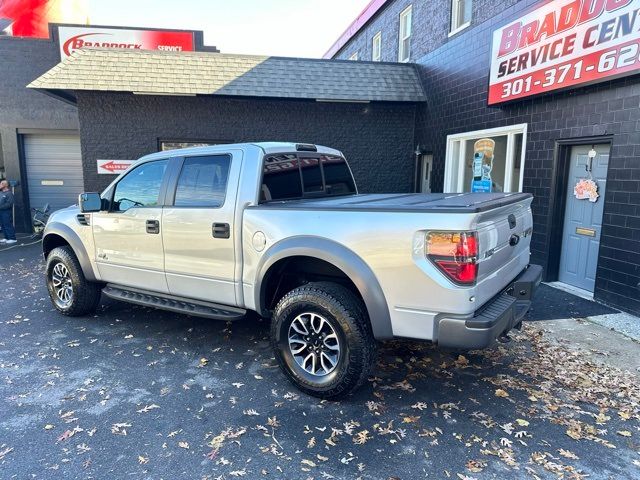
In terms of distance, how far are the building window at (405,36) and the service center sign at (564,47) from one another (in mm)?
5183

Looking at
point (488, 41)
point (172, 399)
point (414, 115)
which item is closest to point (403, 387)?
point (172, 399)

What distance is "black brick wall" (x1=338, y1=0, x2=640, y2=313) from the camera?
557cm

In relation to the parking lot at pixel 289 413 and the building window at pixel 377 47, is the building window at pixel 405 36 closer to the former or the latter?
the building window at pixel 377 47

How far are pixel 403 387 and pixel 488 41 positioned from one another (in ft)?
22.0

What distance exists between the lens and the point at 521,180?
746cm

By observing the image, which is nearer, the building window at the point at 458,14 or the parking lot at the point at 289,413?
the parking lot at the point at 289,413

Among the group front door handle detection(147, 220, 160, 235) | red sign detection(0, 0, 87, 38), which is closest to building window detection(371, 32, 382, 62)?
red sign detection(0, 0, 87, 38)

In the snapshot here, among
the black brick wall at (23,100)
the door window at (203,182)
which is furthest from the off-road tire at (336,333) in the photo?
the black brick wall at (23,100)

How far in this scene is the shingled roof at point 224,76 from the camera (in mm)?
9312

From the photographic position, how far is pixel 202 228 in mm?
4117

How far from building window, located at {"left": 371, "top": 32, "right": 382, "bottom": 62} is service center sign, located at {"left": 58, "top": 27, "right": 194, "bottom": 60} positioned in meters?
6.40

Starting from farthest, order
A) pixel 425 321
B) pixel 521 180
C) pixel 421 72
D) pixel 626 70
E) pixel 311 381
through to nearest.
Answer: pixel 421 72 < pixel 521 180 < pixel 626 70 < pixel 311 381 < pixel 425 321

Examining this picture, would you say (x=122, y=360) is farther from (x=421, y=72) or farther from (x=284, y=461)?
(x=421, y=72)

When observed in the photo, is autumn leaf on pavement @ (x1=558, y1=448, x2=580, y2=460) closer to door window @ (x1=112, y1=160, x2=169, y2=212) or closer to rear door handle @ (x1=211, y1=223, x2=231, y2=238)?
rear door handle @ (x1=211, y1=223, x2=231, y2=238)
